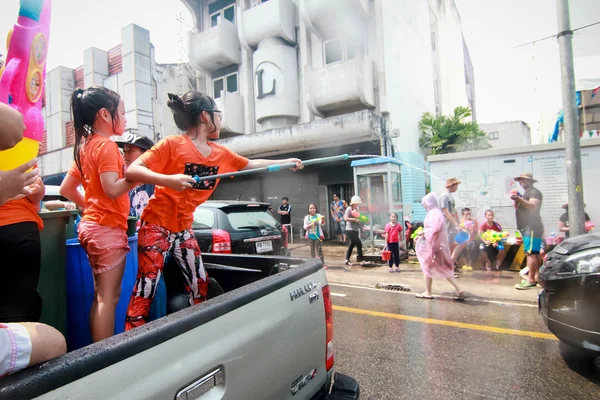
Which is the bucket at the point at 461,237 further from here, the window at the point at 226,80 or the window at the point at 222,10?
the window at the point at 222,10

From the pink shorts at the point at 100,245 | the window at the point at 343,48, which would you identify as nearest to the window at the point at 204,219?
the pink shorts at the point at 100,245

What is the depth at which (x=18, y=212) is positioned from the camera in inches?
61.6

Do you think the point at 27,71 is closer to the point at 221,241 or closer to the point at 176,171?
the point at 176,171

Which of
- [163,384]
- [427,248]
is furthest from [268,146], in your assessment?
[163,384]

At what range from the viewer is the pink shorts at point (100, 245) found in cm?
184

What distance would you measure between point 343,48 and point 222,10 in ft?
24.4

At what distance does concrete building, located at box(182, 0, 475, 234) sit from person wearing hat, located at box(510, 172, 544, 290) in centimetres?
534

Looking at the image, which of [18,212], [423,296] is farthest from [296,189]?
[18,212]

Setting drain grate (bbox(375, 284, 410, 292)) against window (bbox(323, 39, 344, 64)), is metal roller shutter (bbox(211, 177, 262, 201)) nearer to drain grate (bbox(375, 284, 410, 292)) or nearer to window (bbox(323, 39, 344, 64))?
window (bbox(323, 39, 344, 64))

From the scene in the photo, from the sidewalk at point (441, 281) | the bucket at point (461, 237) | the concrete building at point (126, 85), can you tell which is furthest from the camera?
the concrete building at point (126, 85)

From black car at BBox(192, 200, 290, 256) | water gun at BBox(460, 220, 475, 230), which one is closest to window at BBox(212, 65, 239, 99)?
black car at BBox(192, 200, 290, 256)

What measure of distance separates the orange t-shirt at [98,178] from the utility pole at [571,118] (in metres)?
6.80

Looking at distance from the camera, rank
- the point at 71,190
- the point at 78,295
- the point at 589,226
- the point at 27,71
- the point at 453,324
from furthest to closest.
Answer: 1. the point at 589,226
2. the point at 453,324
3. the point at 71,190
4. the point at 78,295
5. the point at 27,71

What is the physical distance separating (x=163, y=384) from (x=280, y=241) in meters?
5.07
